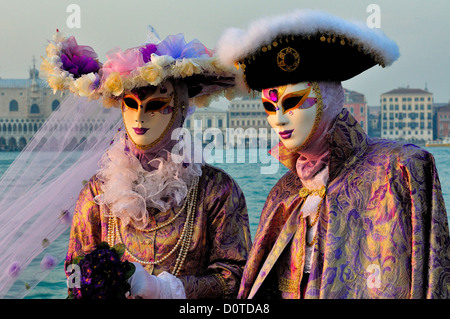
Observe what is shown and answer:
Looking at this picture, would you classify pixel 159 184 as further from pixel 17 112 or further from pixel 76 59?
pixel 17 112

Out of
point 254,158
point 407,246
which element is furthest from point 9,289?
point 407,246

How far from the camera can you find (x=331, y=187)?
229 centimetres

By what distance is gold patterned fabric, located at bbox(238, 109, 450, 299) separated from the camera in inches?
81.4

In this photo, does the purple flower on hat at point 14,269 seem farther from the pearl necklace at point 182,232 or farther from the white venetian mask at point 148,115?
the white venetian mask at point 148,115

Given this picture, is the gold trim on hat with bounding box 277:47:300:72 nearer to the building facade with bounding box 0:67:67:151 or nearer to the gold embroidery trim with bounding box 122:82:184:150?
the gold embroidery trim with bounding box 122:82:184:150

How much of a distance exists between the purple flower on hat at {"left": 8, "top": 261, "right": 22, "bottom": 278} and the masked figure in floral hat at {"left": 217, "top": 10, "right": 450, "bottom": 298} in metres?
1.27

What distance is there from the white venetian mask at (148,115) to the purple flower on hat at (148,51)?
133mm

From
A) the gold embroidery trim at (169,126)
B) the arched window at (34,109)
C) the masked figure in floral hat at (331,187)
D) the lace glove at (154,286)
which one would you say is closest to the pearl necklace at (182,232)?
the lace glove at (154,286)

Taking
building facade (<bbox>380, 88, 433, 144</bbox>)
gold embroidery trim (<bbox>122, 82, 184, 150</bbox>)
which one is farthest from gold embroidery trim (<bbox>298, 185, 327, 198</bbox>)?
building facade (<bbox>380, 88, 433, 144</bbox>)

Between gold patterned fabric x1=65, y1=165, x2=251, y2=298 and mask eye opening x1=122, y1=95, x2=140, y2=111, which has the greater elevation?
mask eye opening x1=122, y1=95, x2=140, y2=111

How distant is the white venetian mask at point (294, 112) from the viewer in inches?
90.4

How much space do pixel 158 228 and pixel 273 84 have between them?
0.84 meters

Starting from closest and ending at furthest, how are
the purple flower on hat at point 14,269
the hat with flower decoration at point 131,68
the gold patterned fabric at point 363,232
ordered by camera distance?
the gold patterned fabric at point 363,232 → the hat with flower decoration at point 131,68 → the purple flower on hat at point 14,269
